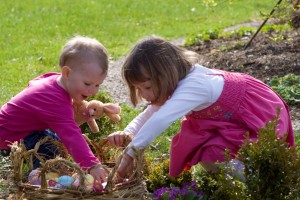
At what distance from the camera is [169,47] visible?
432 centimetres

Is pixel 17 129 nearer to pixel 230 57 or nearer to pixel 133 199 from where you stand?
pixel 133 199

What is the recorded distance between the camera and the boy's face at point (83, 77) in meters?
4.40

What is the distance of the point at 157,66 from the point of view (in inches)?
165

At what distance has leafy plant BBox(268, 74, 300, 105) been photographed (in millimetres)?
6883

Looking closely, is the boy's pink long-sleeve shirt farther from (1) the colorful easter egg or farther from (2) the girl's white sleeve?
(2) the girl's white sleeve

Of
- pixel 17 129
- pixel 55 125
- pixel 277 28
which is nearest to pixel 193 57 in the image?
pixel 55 125

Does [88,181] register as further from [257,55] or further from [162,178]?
[257,55]

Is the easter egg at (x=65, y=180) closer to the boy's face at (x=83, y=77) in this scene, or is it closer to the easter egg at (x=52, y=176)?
the easter egg at (x=52, y=176)

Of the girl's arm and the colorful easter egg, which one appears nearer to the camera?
the colorful easter egg

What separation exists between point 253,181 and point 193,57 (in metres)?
1.18

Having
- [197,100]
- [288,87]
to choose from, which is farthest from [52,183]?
[288,87]

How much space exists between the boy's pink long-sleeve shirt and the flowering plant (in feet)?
1.45

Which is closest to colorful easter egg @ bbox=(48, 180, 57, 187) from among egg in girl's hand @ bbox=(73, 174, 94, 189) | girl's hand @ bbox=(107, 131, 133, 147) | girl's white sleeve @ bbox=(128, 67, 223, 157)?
egg in girl's hand @ bbox=(73, 174, 94, 189)

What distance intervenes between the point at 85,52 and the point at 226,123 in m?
1.03
